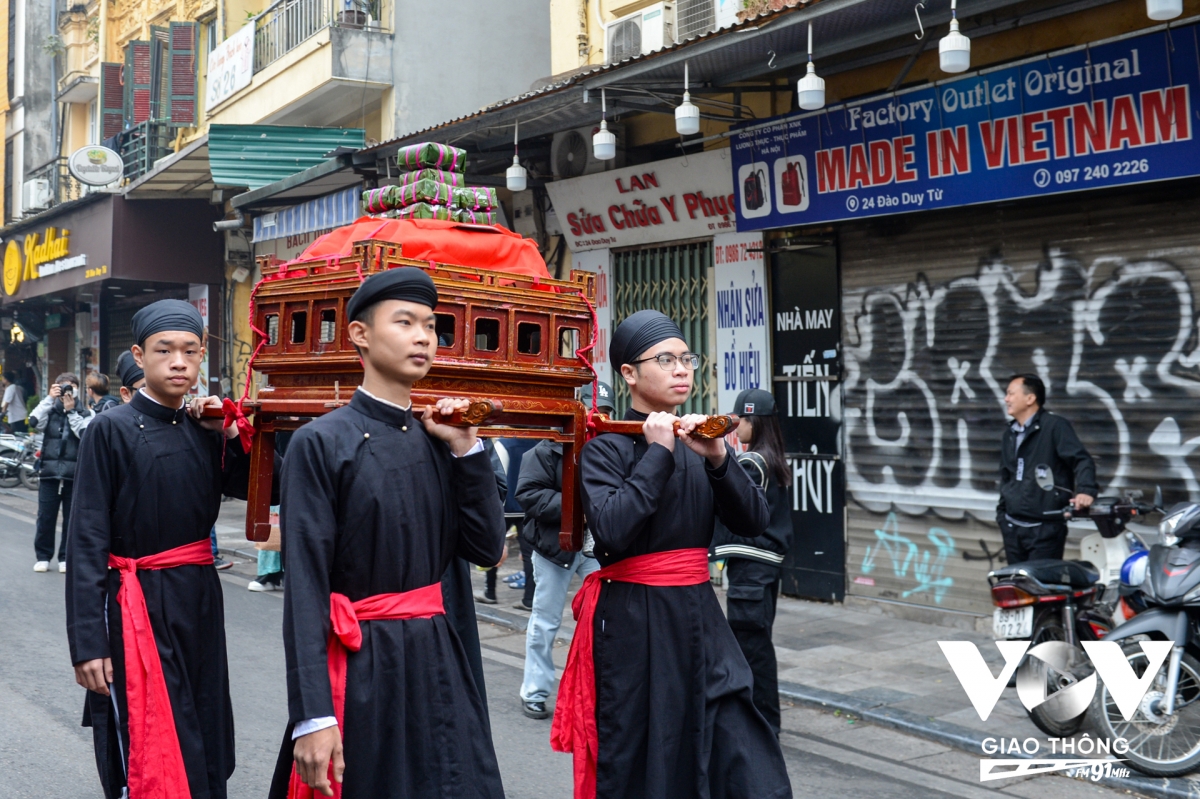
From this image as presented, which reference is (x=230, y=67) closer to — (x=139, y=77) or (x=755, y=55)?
(x=139, y=77)

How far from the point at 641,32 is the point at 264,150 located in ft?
18.4

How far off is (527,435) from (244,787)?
8.97 feet

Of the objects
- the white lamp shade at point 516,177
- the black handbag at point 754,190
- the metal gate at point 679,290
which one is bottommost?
the metal gate at point 679,290

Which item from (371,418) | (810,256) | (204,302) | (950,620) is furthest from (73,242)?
(371,418)

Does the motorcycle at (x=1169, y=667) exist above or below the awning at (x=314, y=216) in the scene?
below

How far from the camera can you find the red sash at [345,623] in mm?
2891

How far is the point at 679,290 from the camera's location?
11.4m

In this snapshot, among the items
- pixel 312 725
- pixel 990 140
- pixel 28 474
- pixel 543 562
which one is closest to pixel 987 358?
pixel 990 140

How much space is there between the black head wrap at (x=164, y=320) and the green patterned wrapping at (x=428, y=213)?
0.89 m

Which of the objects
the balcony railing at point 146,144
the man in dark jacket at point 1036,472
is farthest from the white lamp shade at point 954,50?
the balcony railing at point 146,144

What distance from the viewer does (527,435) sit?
3520 millimetres

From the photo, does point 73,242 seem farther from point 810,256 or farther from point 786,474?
point 786,474

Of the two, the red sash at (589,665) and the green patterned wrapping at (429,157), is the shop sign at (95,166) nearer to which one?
the green patterned wrapping at (429,157)

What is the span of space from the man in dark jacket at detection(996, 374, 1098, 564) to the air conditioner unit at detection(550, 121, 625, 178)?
540 cm
